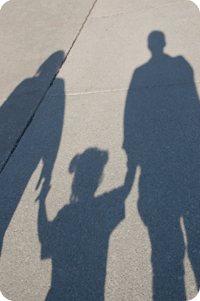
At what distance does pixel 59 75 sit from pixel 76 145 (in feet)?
7.47

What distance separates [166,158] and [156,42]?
11.0 ft

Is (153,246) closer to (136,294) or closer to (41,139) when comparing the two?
(136,294)

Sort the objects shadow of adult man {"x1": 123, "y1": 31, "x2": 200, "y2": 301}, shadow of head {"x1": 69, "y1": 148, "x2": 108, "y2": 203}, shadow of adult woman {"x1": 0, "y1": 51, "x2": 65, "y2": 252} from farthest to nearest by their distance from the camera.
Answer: shadow of adult woman {"x1": 0, "y1": 51, "x2": 65, "y2": 252} → shadow of head {"x1": 69, "y1": 148, "x2": 108, "y2": 203} → shadow of adult man {"x1": 123, "y1": 31, "x2": 200, "y2": 301}

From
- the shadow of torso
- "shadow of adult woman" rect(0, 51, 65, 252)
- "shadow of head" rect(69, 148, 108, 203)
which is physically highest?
"shadow of adult woman" rect(0, 51, 65, 252)

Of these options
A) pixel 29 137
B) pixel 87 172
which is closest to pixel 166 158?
pixel 87 172

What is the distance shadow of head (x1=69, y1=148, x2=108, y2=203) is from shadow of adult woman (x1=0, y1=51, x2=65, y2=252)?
1.31 feet

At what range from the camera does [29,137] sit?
14.0 feet

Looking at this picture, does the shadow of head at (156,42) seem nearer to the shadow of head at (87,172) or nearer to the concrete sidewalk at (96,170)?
the concrete sidewalk at (96,170)

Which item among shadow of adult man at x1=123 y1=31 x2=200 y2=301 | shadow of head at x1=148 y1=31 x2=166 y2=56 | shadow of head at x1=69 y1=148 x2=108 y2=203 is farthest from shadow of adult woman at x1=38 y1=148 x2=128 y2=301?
shadow of head at x1=148 y1=31 x2=166 y2=56

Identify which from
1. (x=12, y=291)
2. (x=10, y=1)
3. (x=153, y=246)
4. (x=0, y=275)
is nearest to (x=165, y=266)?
(x=153, y=246)

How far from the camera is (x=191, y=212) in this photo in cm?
281

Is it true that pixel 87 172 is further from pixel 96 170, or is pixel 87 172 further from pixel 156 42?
pixel 156 42

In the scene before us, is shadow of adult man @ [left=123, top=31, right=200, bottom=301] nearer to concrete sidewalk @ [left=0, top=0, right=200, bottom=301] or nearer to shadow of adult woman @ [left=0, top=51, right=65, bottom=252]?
concrete sidewalk @ [left=0, top=0, right=200, bottom=301]

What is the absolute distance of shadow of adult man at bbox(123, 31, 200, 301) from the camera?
8.29 ft
